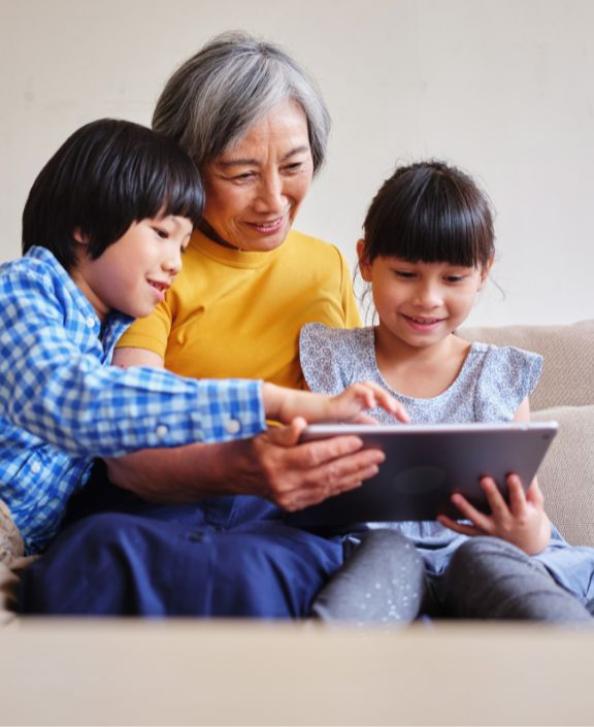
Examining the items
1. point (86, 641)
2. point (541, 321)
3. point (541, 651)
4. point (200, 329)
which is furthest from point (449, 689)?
point (541, 321)

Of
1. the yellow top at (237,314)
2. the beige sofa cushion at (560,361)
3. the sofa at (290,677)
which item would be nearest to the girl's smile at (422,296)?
the yellow top at (237,314)

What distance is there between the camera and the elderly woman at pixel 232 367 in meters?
1.15

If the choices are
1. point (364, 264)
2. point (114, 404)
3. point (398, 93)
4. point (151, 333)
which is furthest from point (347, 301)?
point (398, 93)

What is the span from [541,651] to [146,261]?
0.94 m

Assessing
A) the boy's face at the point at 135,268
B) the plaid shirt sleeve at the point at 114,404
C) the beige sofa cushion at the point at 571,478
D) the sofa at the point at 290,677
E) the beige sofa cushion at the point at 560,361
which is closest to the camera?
the sofa at the point at 290,677

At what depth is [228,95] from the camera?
62.2 inches

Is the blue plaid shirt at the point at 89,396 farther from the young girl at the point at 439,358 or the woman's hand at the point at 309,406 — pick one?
the young girl at the point at 439,358

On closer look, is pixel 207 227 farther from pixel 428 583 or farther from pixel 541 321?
pixel 541 321

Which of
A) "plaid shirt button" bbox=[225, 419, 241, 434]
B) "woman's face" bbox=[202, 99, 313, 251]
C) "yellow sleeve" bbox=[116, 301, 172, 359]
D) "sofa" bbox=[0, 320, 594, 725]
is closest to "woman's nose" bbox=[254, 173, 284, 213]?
"woman's face" bbox=[202, 99, 313, 251]

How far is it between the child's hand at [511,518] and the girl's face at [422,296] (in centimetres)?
29

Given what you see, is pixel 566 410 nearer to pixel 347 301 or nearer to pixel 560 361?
pixel 560 361

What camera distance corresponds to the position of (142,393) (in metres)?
1.13

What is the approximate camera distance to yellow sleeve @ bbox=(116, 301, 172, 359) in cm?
151

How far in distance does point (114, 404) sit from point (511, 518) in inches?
20.3
